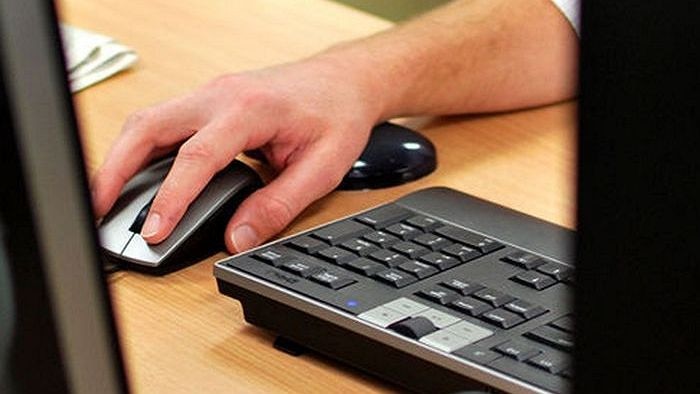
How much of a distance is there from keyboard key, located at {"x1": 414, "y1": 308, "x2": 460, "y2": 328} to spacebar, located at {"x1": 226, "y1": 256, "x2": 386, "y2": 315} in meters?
0.03

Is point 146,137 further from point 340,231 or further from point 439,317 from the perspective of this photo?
point 439,317

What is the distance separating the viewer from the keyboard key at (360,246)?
2.75 feet

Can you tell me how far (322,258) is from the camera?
2.74 ft

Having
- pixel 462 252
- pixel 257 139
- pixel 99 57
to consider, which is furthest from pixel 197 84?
pixel 462 252

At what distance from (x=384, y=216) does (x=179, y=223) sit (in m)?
0.13

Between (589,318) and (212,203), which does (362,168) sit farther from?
(589,318)

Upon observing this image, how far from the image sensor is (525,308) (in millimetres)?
754

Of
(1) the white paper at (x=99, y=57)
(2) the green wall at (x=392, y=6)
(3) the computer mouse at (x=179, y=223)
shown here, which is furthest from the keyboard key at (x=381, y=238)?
(2) the green wall at (x=392, y=6)

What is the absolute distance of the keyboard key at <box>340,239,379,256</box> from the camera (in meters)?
0.84

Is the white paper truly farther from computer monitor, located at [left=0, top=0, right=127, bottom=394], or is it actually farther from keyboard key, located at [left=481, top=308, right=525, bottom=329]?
computer monitor, located at [left=0, top=0, right=127, bottom=394]

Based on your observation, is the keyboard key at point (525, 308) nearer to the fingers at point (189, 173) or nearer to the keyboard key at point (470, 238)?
the keyboard key at point (470, 238)

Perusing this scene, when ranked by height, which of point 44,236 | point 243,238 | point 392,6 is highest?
point 44,236

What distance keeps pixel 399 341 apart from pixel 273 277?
4.2 inches

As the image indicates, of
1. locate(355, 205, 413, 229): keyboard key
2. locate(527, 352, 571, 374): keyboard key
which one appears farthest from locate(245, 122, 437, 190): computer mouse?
locate(527, 352, 571, 374): keyboard key
